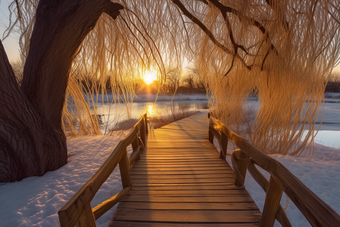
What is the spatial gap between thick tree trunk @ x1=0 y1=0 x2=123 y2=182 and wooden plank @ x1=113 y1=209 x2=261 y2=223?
1837 mm

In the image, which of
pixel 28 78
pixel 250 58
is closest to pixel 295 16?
pixel 250 58

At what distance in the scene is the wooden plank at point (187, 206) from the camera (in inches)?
72.4

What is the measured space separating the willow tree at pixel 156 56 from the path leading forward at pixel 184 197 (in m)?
1.64

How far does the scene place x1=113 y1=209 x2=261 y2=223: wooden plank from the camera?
167cm

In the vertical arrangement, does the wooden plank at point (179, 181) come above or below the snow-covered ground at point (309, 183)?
above

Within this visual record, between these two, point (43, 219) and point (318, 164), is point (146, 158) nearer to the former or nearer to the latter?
point (43, 219)

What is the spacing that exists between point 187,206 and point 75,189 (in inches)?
66.7

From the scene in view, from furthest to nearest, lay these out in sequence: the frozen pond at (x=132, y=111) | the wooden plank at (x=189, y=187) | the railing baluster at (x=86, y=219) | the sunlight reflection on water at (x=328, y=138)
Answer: the sunlight reflection on water at (x=328, y=138) → the frozen pond at (x=132, y=111) → the wooden plank at (x=189, y=187) → the railing baluster at (x=86, y=219)

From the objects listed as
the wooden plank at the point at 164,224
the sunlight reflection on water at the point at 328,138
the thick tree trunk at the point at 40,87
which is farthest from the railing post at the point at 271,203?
the sunlight reflection on water at the point at 328,138

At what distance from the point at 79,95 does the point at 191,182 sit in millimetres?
3377

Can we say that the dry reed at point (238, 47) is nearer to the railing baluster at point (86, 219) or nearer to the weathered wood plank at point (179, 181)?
the weathered wood plank at point (179, 181)

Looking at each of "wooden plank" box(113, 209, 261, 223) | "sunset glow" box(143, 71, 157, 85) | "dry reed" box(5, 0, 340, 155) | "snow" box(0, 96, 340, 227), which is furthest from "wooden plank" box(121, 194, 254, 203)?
"sunset glow" box(143, 71, 157, 85)

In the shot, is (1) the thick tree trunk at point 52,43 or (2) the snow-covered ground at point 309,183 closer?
(2) the snow-covered ground at point 309,183

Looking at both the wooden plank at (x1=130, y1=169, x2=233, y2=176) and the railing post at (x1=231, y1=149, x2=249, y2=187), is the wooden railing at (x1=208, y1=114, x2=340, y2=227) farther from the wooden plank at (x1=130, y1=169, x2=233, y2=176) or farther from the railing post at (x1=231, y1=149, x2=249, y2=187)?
the wooden plank at (x1=130, y1=169, x2=233, y2=176)
